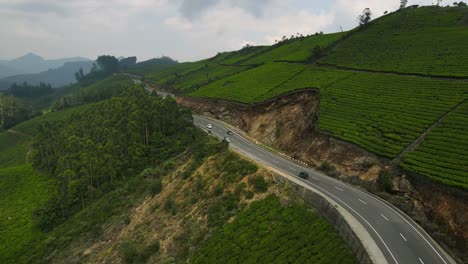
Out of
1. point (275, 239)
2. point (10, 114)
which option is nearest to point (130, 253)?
point (275, 239)

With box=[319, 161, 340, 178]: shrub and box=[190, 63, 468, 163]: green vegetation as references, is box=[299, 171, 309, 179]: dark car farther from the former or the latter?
box=[190, 63, 468, 163]: green vegetation

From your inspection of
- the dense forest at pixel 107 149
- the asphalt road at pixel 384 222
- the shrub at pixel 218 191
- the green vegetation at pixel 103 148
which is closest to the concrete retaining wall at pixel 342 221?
the asphalt road at pixel 384 222

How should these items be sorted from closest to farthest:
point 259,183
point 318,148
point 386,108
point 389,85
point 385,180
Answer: point 259,183 < point 385,180 < point 318,148 < point 386,108 < point 389,85

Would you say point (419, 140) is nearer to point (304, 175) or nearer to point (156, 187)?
point (304, 175)

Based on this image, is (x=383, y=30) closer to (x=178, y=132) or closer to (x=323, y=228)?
(x=178, y=132)

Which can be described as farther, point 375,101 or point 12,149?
point 12,149

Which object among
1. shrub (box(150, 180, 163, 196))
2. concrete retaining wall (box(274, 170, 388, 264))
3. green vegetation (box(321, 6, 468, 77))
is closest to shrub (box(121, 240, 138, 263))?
shrub (box(150, 180, 163, 196))
